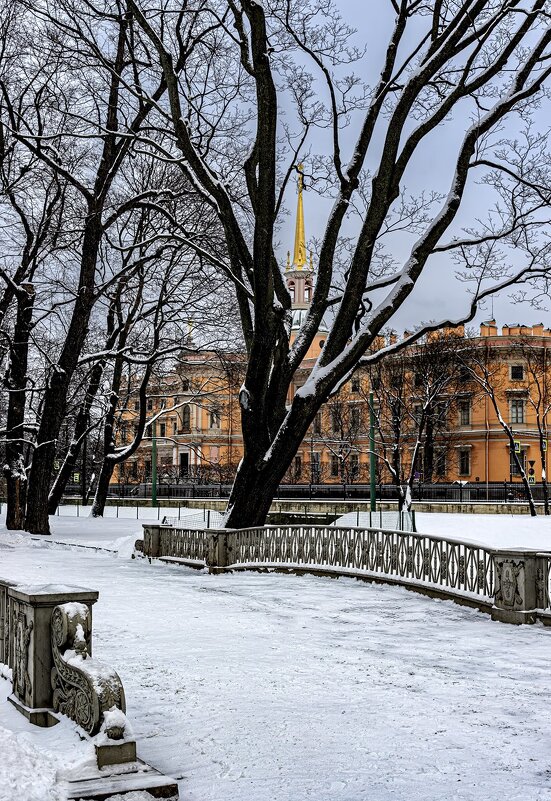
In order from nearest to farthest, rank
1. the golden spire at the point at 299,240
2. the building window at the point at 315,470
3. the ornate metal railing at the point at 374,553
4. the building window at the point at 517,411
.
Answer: the ornate metal railing at the point at 374,553, the building window at the point at 315,470, the building window at the point at 517,411, the golden spire at the point at 299,240

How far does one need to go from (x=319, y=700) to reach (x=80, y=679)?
2782 mm

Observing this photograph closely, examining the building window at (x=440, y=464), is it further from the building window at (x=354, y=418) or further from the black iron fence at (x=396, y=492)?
the building window at (x=354, y=418)

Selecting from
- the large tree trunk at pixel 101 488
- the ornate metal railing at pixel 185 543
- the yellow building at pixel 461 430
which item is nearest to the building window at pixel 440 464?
the yellow building at pixel 461 430

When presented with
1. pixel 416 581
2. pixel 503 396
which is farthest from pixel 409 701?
pixel 503 396

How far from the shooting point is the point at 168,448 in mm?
101375

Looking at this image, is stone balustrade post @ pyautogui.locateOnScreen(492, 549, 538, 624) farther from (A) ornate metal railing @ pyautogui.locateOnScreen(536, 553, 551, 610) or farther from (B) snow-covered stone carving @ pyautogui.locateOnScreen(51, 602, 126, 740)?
(B) snow-covered stone carving @ pyautogui.locateOnScreen(51, 602, 126, 740)

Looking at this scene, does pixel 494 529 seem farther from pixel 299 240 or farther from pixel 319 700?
pixel 299 240

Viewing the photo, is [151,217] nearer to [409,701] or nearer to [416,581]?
[416,581]

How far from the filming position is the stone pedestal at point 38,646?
264 inches

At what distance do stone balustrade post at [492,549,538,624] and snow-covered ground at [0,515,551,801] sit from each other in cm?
26

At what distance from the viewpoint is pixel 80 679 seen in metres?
6.18

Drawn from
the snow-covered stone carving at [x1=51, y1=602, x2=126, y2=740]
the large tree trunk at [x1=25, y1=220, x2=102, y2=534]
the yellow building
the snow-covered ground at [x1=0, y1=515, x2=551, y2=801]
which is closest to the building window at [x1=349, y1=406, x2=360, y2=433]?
the yellow building

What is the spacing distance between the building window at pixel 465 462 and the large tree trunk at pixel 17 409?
53.5 m

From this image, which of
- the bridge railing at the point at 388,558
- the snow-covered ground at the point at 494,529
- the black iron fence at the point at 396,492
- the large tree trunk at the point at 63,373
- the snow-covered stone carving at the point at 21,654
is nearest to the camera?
the snow-covered stone carving at the point at 21,654
